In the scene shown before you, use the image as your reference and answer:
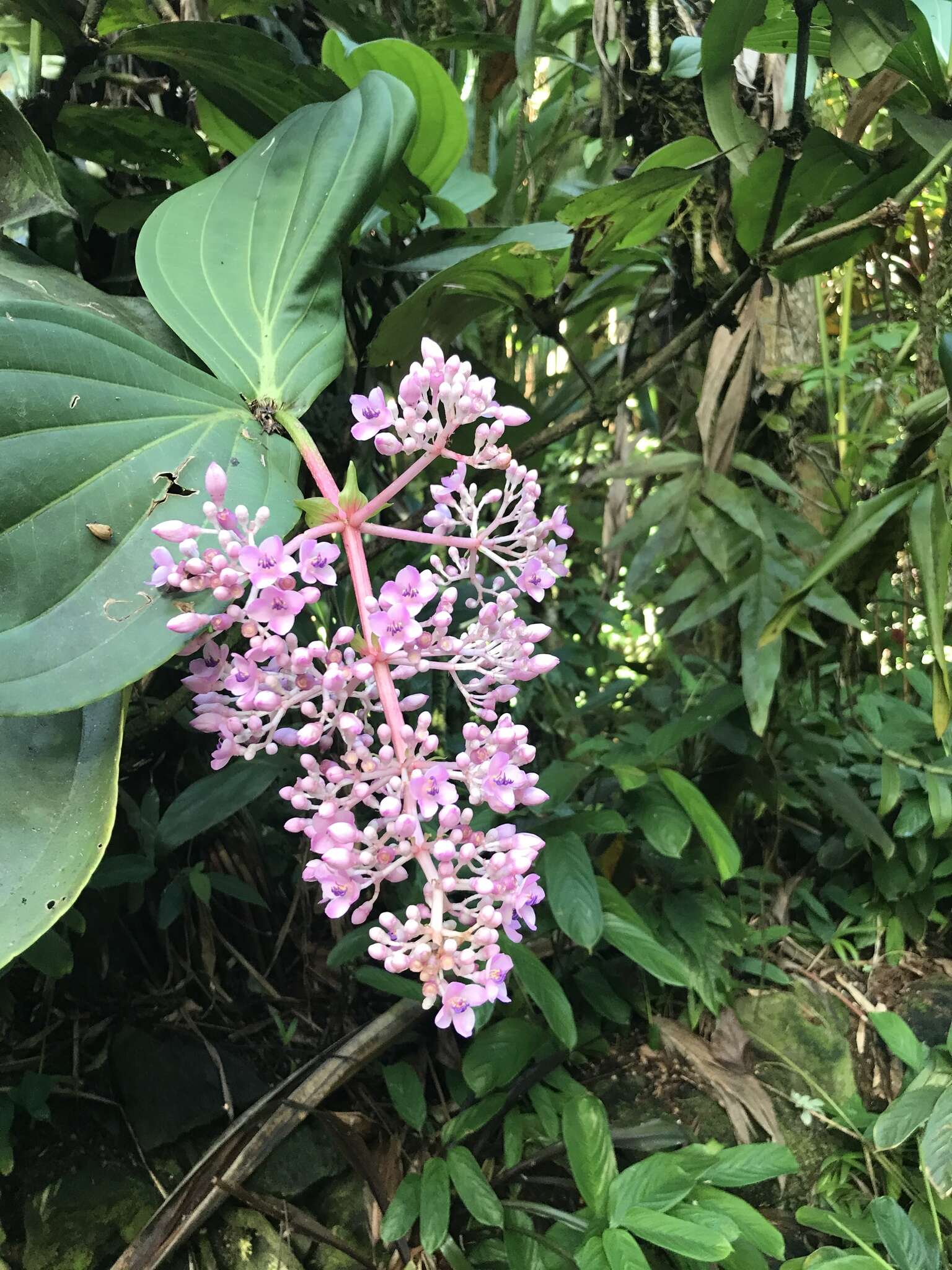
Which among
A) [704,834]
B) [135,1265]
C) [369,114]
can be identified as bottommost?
[135,1265]

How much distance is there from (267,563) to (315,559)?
0.03 meters

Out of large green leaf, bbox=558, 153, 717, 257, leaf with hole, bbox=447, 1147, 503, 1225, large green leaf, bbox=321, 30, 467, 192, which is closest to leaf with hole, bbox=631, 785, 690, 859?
leaf with hole, bbox=447, 1147, 503, 1225

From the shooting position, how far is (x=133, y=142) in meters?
0.69

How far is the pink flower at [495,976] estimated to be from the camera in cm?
37

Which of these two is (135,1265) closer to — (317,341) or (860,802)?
(317,341)

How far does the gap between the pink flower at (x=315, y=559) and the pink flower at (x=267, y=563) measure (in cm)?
1

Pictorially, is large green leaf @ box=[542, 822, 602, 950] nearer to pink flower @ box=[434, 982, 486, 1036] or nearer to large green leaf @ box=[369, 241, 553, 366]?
pink flower @ box=[434, 982, 486, 1036]

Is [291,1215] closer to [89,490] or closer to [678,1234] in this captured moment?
[678,1234]

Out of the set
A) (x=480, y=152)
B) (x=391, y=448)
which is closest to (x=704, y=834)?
(x=391, y=448)

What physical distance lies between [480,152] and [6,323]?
0.89m

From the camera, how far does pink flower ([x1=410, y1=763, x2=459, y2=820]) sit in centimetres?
37

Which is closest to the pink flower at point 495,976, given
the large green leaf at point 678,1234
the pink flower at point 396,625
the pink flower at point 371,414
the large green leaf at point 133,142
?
the pink flower at point 396,625

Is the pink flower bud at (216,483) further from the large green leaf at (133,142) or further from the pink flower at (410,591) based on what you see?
the large green leaf at (133,142)

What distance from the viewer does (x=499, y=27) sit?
3.14ft
